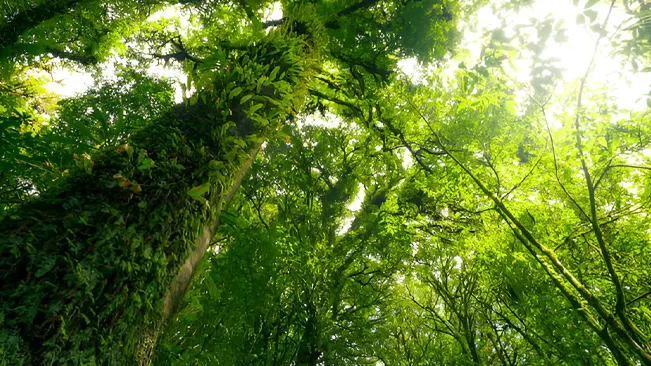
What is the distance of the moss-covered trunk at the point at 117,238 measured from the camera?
0.95m

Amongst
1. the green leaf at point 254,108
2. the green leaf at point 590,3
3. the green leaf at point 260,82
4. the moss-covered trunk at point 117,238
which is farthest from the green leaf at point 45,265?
the green leaf at point 590,3

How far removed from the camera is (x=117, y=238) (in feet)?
4.03

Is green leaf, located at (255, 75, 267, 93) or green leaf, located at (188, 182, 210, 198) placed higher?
green leaf, located at (255, 75, 267, 93)

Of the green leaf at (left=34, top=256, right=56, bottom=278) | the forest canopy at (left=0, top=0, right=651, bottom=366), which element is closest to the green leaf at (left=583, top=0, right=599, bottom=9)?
the forest canopy at (left=0, top=0, right=651, bottom=366)

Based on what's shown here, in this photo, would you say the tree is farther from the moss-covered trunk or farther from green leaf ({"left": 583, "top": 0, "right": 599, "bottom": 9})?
green leaf ({"left": 583, "top": 0, "right": 599, "bottom": 9})

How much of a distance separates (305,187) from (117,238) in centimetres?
636

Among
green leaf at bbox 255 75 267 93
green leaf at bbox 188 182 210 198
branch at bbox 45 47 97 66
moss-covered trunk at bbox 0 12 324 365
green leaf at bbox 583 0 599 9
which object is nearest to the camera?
moss-covered trunk at bbox 0 12 324 365

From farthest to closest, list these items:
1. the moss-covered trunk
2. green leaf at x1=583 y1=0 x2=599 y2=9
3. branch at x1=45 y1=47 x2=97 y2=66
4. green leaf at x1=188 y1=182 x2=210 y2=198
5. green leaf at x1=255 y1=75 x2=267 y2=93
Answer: branch at x1=45 y1=47 x2=97 y2=66, green leaf at x1=255 y1=75 x2=267 y2=93, green leaf at x1=583 y1=0 x2=599 y2=9, green leaf at x1=188 y1=182 x2=210 y2=198, the moss-covered trunk

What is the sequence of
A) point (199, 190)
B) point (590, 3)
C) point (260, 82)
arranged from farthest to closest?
point (260, 82), point (590, 3), point (199, 190)

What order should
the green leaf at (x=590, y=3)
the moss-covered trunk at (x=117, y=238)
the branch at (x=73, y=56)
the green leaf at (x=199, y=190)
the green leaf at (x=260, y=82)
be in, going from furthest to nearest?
the branch at (x=73, y=56)
the green leaf at (x=260, y=82)
the green leaf at (x=590, y=3)
the green leaf at (x=199, y=190)
the moss-covered trunk at (x=117, y=238)

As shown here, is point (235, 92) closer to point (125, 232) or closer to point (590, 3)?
point (125, 232)

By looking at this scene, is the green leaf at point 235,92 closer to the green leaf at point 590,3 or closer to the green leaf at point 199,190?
the green leaf at point 199,190

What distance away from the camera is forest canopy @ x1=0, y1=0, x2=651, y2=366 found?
4.10 ft

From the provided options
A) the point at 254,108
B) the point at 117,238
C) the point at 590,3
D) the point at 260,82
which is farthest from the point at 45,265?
→ the point at 590,3
